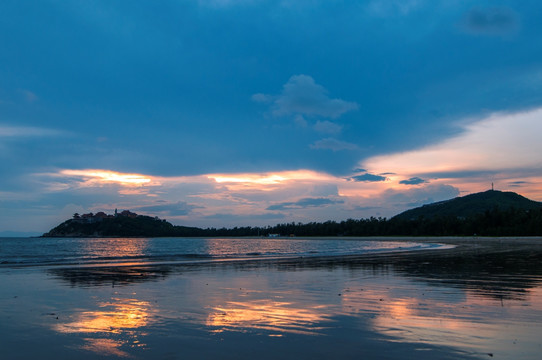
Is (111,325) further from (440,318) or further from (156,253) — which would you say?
(156,253)

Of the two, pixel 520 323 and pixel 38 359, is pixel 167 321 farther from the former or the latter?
pixel 520 323

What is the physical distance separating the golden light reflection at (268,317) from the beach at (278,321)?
31 mm

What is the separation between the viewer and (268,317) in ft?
40.5

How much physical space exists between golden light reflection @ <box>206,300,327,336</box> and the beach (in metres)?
0.03

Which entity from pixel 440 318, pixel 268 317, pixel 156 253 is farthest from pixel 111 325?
pixel 156 253

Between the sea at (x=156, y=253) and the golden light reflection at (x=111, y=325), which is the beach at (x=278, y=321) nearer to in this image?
the golden light reflection at (x=111, y=325)

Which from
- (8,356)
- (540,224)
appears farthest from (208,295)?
(540,224)

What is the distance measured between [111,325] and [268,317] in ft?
14.0

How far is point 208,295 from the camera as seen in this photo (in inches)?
673

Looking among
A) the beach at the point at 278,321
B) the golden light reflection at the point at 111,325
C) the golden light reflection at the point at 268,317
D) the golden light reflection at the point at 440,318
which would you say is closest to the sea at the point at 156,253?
the beach at the point at 278,321

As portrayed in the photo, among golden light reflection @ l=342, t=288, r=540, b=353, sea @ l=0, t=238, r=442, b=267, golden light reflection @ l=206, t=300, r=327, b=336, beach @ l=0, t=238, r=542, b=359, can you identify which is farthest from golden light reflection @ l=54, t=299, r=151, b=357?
sea @ l=0, t=238, r=442, b=267

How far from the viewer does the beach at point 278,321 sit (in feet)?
28.8

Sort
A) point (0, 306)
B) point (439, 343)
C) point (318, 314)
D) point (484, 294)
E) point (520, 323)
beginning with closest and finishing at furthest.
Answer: point (439, 343) < point (520, 323) < point (318, 314) < point (0, 306) < point (484, 294)

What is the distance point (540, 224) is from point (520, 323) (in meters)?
142
